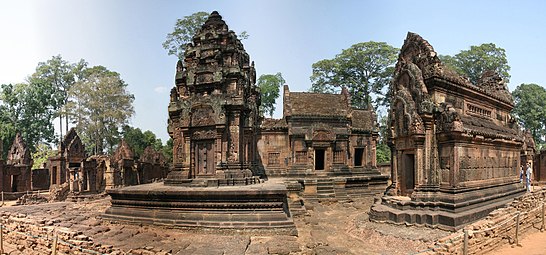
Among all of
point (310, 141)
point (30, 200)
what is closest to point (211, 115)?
point (310, 141)

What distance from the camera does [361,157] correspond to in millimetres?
24172

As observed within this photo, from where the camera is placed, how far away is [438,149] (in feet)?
35.9

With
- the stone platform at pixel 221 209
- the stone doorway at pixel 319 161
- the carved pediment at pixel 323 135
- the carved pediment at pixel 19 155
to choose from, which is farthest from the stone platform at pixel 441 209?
the carved pediment at pixel 19 155

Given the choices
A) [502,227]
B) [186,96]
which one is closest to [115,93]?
[186,96]

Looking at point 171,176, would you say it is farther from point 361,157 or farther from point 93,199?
point 361,157

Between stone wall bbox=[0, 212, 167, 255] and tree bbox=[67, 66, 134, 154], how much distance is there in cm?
2561

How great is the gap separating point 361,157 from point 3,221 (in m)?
19.8

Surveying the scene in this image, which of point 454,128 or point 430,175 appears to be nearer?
point 454,128

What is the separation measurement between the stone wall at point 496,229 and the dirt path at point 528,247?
5.3 inches

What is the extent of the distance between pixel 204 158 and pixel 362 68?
3069 centimetres

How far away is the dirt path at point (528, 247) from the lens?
321 inches

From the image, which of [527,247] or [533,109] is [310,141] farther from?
[533,109]

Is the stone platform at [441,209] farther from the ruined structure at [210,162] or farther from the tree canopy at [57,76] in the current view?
the tree canopy at [57,76]

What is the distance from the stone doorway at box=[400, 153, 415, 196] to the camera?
12383 mm
